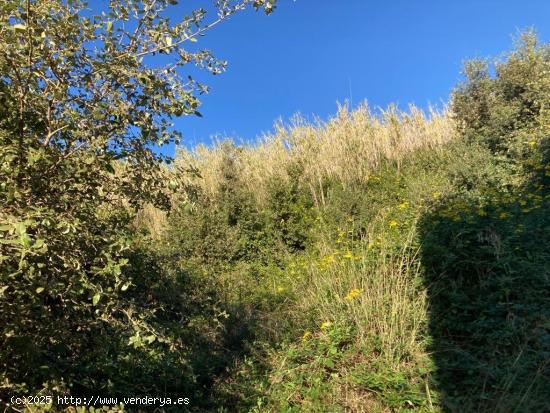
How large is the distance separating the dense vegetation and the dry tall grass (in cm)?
205

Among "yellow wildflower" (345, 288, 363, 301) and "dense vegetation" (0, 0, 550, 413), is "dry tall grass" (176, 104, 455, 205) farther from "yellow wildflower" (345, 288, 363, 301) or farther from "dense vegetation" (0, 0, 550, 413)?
"yellow wildflower" (345, 288, 363, 301)

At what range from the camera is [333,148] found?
9922 millimetres

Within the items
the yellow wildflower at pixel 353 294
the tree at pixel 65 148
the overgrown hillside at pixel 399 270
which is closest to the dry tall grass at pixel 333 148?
the overgrown hillside at pixel 399 270

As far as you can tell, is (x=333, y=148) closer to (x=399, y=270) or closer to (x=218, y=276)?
(x=218, y=276)

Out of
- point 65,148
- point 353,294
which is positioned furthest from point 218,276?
point 65,148

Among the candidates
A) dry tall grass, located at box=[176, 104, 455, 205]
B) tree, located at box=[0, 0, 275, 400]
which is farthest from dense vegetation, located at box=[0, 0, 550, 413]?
dry tall grass, located at box=[176, 104, 455, 205]

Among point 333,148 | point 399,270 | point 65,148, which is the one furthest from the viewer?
point 333,148

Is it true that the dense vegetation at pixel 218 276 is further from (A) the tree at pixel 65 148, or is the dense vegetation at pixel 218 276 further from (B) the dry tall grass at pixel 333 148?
(B) the dry tall grass at pixel 333 148

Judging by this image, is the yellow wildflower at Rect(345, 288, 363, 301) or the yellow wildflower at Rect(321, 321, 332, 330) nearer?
the yellow wildflower at Rect(321, 321, 332, 330)

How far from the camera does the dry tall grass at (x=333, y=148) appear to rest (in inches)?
368

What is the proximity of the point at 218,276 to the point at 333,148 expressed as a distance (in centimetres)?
472

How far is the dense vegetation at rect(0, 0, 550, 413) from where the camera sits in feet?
6.44

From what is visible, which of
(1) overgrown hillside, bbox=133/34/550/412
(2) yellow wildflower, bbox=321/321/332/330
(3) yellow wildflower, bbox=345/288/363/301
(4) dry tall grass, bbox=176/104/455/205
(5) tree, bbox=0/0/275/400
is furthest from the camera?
(4) dry tall grass, bbox=176/104/455/205

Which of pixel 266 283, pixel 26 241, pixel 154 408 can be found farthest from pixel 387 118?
pixel 26 241
